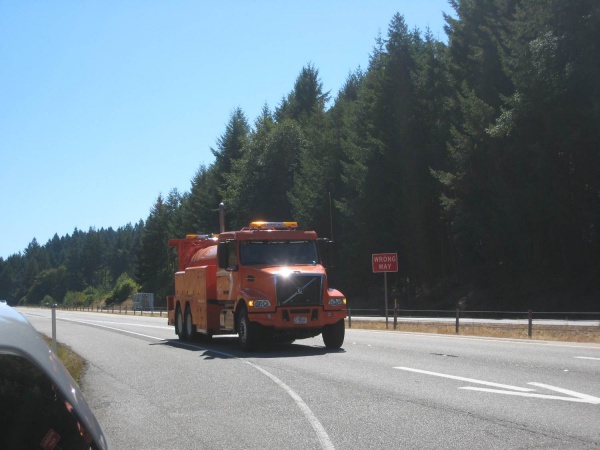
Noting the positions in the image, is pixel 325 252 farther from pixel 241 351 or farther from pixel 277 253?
pixel 241 351

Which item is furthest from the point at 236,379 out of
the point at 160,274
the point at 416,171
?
the point at 160,274

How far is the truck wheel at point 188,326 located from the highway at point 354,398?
4.44 meters

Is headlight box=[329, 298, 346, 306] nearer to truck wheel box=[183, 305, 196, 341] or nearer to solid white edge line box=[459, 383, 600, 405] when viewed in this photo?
truck wheel box=[183, 305, 196, 341]

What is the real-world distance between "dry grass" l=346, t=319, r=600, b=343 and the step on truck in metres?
7.93

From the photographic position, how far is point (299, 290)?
1959cm

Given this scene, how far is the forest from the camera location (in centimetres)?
4128

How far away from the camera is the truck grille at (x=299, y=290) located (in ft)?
63.8

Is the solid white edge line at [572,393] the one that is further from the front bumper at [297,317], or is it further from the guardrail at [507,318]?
the guardrail at [507,318]

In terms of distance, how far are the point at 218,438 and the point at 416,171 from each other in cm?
4902

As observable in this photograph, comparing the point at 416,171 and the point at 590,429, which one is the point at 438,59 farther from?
the point at 590,429

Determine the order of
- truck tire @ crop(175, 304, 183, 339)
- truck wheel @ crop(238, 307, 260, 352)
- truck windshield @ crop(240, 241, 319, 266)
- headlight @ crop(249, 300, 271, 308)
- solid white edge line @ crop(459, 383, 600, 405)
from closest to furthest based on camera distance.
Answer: solid white edge line @ crop(459, 383, 600, 405) < headlight @ crop(249, 300, 271, 308) < truck wheel @ crop(238, 307, 260, 352) < truck windshield @ crop(240, 241, 319, 266) < truck tire @ crop(175, 304, 183, 339)

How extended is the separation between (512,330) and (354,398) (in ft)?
60.0

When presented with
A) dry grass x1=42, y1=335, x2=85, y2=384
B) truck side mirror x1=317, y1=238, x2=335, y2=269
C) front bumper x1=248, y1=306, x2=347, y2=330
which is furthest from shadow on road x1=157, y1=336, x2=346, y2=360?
dry grass x1=42, y1=335, x2=85, y2=384

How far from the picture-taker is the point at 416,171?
185 feet
